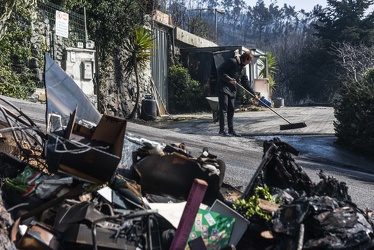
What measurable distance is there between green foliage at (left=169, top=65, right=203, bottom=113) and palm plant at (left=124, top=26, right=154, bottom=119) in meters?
3.70

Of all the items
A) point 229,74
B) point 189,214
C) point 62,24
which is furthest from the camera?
point 62,24

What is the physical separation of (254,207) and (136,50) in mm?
13544

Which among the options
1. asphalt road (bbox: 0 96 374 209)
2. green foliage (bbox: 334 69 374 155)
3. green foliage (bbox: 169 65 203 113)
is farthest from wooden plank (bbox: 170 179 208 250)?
green foliage (bbox: 169 65 203 113)

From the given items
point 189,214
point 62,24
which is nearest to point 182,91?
point 62,24

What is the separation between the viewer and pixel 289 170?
4.87 m

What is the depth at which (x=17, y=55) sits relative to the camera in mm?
11984

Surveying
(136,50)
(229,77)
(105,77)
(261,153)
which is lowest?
(261,153)

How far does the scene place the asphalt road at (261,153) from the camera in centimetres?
665

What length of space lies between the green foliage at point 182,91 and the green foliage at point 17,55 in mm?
9369

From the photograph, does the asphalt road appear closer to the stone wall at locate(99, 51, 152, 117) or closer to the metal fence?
the metal fence

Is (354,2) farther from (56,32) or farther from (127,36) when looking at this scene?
(56,32)

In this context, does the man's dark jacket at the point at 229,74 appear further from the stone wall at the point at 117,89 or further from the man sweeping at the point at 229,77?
the stone wall at the point at 117,89

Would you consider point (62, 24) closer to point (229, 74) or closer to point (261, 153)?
point (229, 74)

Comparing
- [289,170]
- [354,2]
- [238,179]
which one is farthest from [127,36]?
[354,2]
